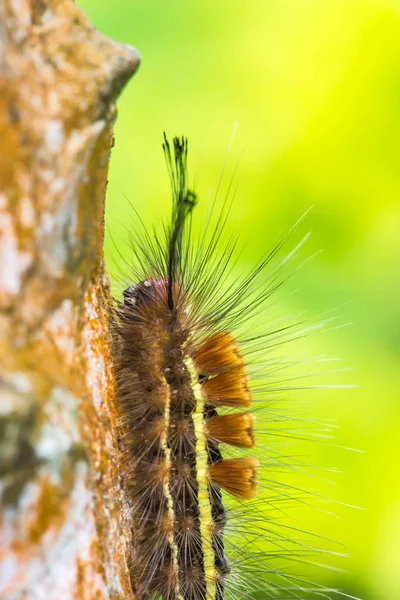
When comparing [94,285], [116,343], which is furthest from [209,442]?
[94,285]

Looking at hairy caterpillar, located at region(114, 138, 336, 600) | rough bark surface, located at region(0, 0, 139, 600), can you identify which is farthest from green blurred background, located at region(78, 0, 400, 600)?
rough bark surface, located at region(0, 0, 139, 600)

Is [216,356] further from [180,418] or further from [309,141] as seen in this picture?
[309,141]

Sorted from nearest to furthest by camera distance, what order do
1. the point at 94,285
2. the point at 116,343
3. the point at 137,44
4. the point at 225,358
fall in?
the point at 94,285
the point at 116,343
the point at 225,358
the point at 137,44

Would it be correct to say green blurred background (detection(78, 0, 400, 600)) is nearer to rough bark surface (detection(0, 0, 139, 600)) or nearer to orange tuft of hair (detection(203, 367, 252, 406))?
orange tuft of hair (detection(203, 367, 252, 406))

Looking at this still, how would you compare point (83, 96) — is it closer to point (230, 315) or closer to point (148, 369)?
point (148, 369)

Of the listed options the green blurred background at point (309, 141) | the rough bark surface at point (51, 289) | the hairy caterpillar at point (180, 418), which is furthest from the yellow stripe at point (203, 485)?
the green blurred background at point (309, 141)

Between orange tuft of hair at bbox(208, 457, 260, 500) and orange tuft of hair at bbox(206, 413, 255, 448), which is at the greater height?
orange tuft of hair at bbox(206, 413, 255, 448)
